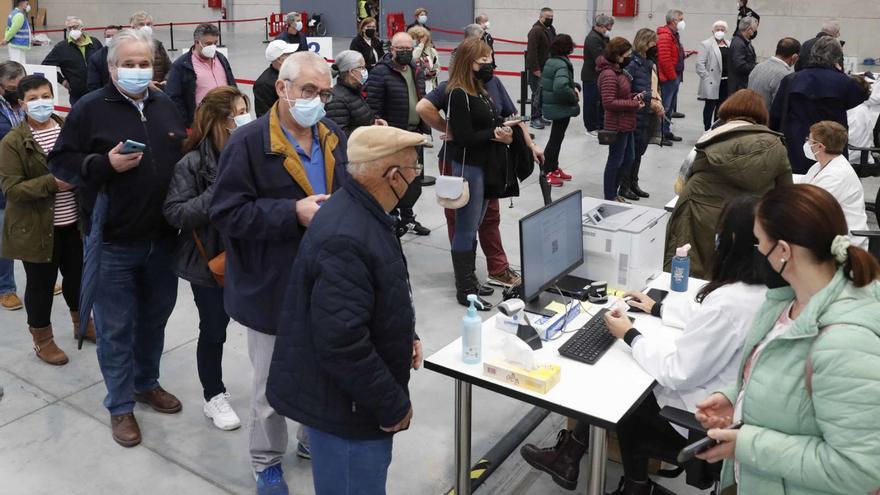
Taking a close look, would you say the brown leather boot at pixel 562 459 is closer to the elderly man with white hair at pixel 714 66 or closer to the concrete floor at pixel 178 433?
the concrete floor at pixel 178 433

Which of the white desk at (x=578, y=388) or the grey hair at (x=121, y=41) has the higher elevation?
the grey hair at (x=121, y=41)

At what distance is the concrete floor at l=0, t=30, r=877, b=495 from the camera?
368 cm

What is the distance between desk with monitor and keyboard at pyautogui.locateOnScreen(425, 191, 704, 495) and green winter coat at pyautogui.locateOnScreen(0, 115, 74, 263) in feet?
8.19

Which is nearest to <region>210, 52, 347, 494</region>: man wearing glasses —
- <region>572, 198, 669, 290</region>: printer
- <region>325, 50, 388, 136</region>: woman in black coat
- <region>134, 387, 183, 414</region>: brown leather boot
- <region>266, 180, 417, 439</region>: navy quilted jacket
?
<region>266, 180, 417, 439</region>: navy quilted jacket

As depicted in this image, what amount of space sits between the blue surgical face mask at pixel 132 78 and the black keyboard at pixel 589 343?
7.02ft

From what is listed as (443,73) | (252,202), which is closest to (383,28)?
(443,73)

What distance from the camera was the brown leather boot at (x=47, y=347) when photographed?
473cm

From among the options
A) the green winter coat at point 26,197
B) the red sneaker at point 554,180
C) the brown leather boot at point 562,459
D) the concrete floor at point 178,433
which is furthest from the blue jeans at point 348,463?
the red sneaker at point 554,180

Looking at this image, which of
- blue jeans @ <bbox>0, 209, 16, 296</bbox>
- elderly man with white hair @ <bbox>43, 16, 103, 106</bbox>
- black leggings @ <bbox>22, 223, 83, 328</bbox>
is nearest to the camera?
black leggings @ <bbox>22, 223, 83, 328</bbox>

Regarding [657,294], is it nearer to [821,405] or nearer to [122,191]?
[821,405]

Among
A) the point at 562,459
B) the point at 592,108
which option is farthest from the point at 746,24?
the point at 562,459

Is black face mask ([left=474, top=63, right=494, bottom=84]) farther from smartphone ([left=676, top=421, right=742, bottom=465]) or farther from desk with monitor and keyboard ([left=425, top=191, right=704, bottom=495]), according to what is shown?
smartphone ([left=676, top=421, right=742, bottom=465])

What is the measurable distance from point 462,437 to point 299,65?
1609 mm

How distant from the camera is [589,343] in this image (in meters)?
3.31
